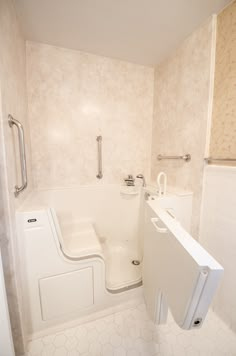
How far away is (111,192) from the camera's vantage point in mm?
1931

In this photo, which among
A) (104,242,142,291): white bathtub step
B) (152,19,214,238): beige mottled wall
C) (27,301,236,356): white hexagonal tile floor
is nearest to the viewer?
(27,301,236,356): white hexagonal tile floor

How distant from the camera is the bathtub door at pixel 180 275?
1.73 ft

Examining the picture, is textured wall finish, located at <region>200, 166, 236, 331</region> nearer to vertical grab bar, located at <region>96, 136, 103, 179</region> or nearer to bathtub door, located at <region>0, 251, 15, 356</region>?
vertical grab bar, located at <region>96, 136, 103, 179</region>

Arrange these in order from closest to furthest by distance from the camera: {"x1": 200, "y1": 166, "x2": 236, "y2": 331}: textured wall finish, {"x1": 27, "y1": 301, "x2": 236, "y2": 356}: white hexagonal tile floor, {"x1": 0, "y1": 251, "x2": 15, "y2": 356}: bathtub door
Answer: {"x1": 0, "y1": 251, "x2": 15, "y2": 356}: bathtub door, {"x1": 27, "y1": 301, "x2": 236, "y2": 356}: white hexagonal tile floor, {"x1": 200, "y1": 166, "x2": 236, "y2": 331}: textured wall finish

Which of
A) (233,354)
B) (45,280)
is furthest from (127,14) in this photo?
(233,354)

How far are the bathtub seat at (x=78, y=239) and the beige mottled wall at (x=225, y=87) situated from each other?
1246 mm

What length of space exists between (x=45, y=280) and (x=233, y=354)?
52.4 inches

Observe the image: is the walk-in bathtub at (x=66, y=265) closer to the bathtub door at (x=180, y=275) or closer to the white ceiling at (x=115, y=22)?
the bathtub door at (x=180, y=275)

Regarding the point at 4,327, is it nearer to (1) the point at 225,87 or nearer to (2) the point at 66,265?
(2) the point at 66,265

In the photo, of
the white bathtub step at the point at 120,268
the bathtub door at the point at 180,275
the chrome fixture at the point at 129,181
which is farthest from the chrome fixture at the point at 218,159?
the white bathtub step at the point at 120,268

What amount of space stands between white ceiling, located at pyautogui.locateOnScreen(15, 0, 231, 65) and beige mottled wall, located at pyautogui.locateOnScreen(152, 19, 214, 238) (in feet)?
0.45

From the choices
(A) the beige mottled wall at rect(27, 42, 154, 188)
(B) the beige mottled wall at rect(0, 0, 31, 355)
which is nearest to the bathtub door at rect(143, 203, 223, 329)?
(B) the beige mottled wall at rect(0, 0, 31, 355)

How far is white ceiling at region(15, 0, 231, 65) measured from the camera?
1080mm

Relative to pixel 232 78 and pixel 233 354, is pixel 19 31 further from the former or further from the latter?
pixel 233 354
